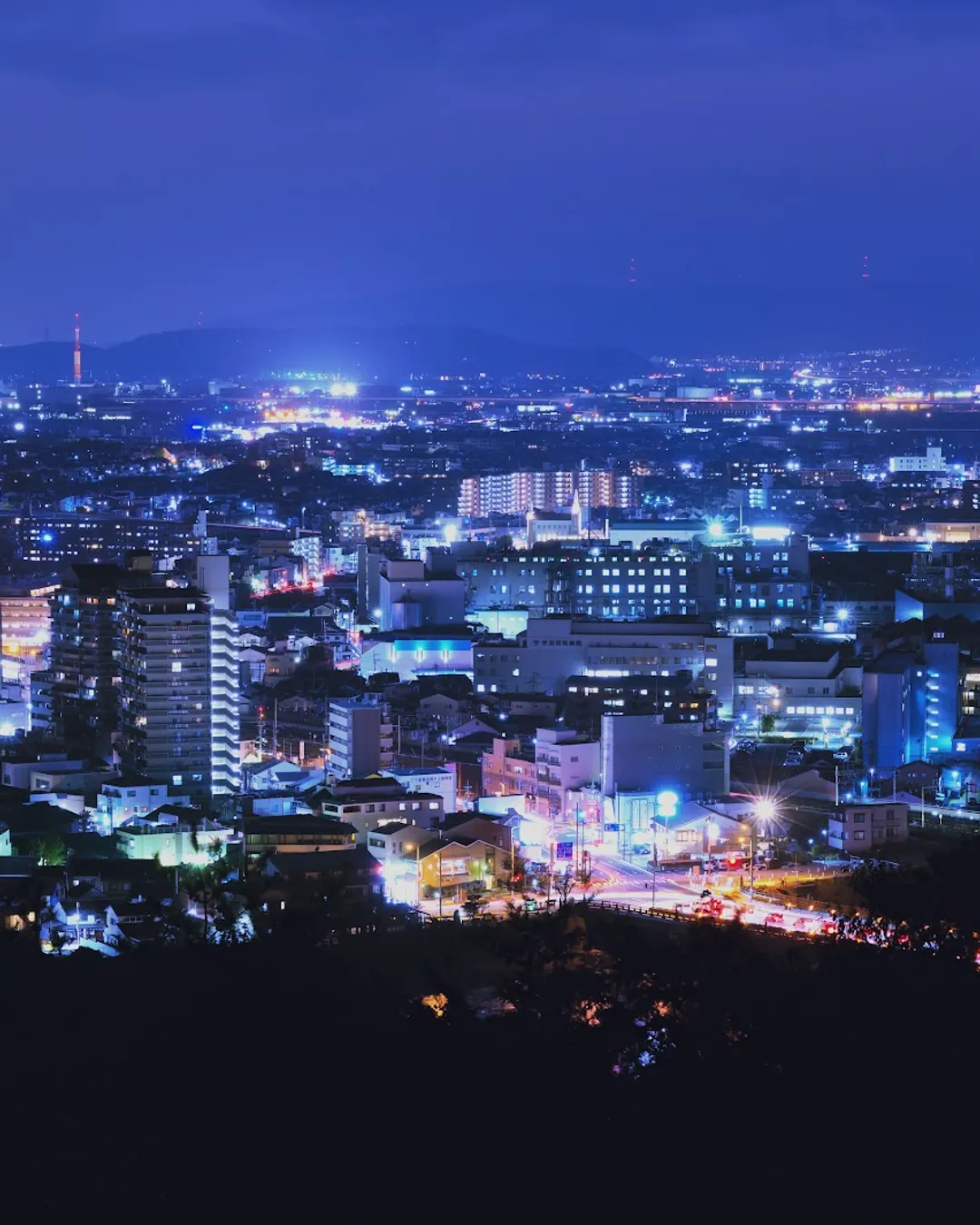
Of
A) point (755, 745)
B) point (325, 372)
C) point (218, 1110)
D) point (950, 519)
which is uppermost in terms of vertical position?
point (325, 372)

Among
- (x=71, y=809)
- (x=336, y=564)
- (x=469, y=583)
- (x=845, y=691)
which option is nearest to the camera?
(x=71, y=809)

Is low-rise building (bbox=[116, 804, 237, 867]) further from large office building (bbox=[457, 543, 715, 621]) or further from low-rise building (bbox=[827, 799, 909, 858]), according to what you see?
large office building (bbox=[457, 543, 715, 621])

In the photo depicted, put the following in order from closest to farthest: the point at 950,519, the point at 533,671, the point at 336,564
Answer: the point at 533,671, the point at 336,564, the point at 950,519

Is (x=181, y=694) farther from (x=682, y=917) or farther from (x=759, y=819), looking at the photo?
(x=682, y=917)

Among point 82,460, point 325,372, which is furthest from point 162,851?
point 325,372

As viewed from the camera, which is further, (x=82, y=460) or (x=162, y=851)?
(x=82, y=460)

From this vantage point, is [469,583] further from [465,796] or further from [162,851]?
[162,851]

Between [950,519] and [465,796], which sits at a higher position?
[950,519]

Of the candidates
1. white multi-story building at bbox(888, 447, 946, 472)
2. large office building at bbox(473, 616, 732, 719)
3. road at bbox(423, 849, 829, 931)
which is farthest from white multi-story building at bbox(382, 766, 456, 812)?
white multi-story building at bbox(888, 447, 946, 472)
